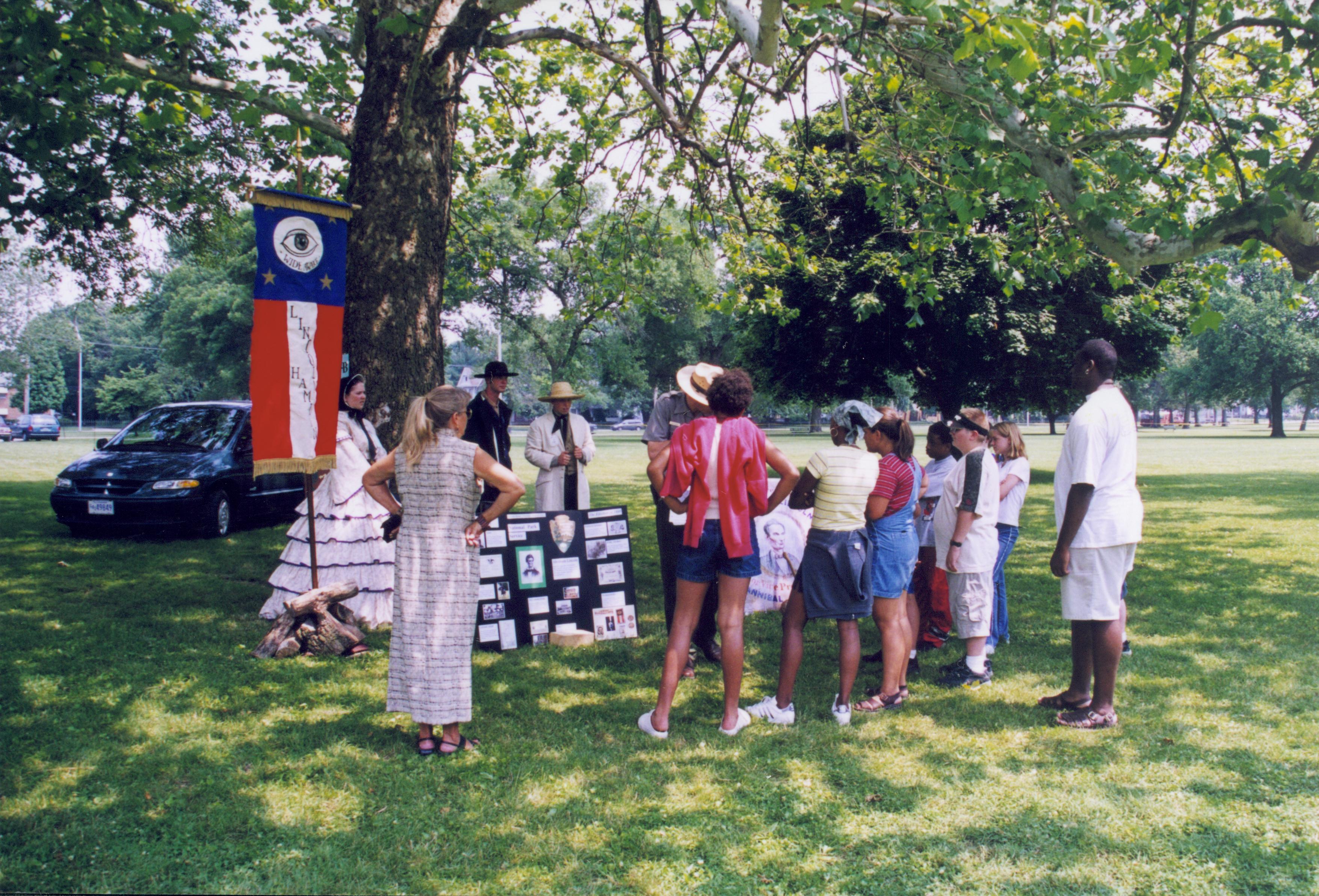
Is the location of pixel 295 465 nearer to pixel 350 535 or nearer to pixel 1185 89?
pixel 350 535

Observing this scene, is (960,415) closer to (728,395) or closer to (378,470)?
(728,395)

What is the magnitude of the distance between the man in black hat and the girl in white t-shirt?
12.5 feet

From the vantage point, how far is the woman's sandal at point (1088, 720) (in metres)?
4.99

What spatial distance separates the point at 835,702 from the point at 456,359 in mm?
137958

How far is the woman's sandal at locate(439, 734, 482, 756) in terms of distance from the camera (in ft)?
14.8

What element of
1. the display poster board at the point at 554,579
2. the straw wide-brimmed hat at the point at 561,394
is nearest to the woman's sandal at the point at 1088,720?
the display poster board at the point at 554,579

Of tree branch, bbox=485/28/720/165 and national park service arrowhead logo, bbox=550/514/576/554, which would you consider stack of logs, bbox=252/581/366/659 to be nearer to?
national park service arrowhead logo, bbox=550/514/576/554

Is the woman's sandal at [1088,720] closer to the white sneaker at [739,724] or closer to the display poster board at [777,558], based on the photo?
the white sneaker at [739,724]

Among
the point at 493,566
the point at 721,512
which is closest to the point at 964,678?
the point at 721,512

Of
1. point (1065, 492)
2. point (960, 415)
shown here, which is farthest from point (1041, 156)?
point (1065, 492)

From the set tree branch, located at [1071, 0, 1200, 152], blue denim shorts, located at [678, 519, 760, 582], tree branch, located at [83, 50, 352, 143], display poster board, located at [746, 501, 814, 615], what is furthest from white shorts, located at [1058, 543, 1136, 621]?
tree branch, located at [83, 50, 352, 143]

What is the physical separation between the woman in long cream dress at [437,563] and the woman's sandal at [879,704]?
2.33 m

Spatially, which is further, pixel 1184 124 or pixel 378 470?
pixel 1184 124

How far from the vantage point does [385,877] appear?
3350 mm
